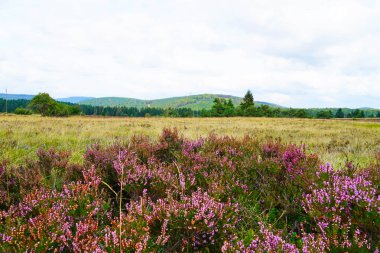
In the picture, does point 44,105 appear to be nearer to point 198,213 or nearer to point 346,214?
point 198,213

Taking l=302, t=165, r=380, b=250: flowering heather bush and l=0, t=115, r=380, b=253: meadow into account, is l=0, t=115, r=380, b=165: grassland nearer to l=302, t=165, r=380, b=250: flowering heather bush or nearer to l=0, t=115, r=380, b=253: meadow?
l=0, t=115, r=380, b=253: meadow

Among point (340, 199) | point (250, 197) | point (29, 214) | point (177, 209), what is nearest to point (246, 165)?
point (250, 197)

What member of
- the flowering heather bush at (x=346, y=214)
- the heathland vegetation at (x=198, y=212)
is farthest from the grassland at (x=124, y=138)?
the flowering heather bush at (x=346, y=214)

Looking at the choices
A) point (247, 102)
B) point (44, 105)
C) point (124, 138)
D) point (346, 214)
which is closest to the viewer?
point (346, 214)

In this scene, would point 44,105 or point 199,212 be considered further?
point 44,105

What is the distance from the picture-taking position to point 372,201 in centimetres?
223

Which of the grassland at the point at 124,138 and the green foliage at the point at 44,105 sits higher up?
the green foliage at the point at 44,105

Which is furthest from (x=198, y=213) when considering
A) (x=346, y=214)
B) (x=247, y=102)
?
(x=247, y=102)

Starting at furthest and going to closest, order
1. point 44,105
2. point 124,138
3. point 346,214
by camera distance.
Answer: point 44,105
point 124,138
point 346,214

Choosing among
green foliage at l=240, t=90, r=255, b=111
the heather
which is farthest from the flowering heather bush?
green foliage at l=240, t=90, r=255, b=111

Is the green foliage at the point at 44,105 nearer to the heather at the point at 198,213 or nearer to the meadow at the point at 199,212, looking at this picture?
the meadow at the point at 199,212

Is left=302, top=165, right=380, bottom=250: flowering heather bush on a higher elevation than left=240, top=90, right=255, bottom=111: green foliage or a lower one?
lower

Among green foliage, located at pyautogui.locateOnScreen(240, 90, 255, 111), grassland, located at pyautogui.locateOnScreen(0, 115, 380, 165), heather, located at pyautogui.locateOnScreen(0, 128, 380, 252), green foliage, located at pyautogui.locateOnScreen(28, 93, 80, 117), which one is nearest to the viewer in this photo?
heather, located at pyautogui.locateOnScreen(0, 128, 380, 252)

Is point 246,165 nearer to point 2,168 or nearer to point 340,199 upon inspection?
point 340,199
